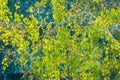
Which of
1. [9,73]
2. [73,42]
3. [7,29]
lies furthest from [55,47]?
[9,73]

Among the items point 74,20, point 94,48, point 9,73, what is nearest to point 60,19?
point 74,20

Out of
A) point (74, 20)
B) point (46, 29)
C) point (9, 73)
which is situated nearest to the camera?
point (74, 20)

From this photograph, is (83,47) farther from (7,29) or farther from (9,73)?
(9,73)

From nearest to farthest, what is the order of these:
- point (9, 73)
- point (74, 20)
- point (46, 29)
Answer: point (74, 20) < point (46, 29) < point (9, 73)

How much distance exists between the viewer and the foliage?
11477 mm

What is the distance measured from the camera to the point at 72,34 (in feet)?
41.4

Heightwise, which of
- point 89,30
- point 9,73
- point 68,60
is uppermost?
point 89,30

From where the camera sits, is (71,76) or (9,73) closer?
(71,76)

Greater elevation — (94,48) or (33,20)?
(33,20)

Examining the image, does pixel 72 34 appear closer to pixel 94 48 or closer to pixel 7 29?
Answer: pixel 94 48

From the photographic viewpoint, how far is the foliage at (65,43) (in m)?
11.5

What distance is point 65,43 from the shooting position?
11.8m

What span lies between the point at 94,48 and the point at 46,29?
5.43 feet

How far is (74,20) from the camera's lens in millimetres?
11461
